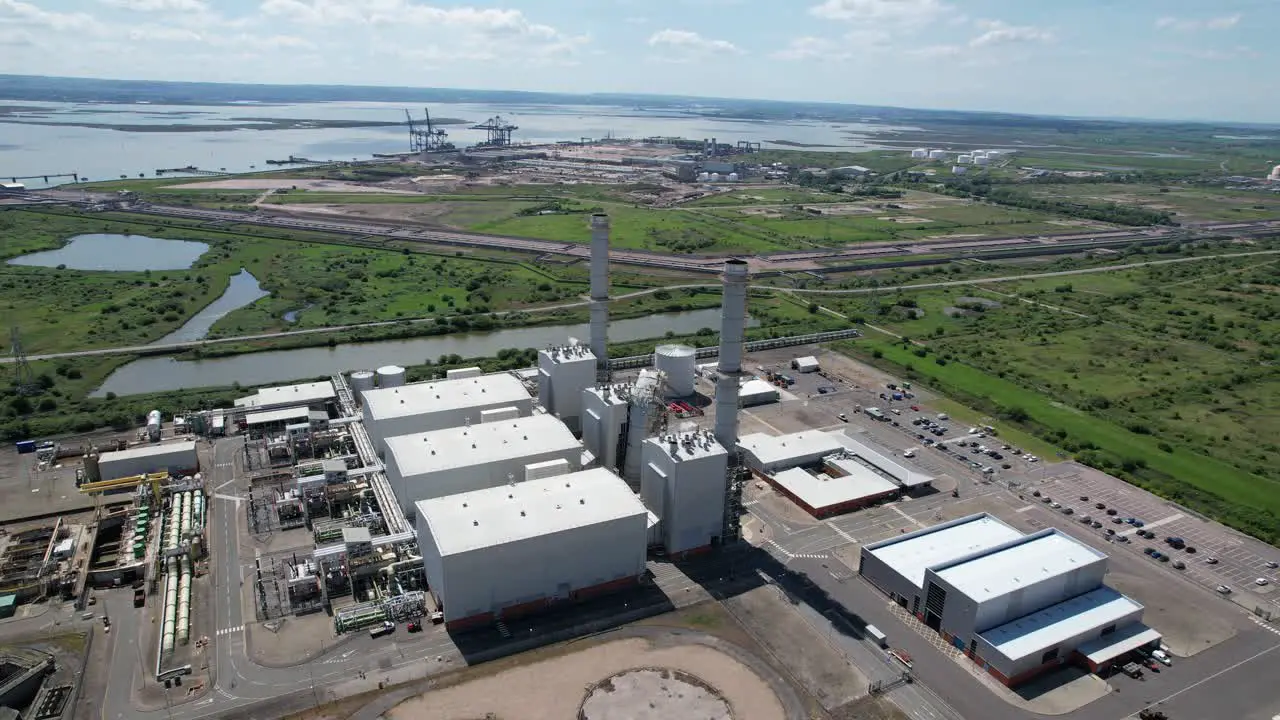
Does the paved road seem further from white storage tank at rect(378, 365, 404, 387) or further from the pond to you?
the pond

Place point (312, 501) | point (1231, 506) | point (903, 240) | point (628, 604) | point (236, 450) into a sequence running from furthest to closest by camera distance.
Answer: point (903, 240)
point (236, 450)
point (1231, 506)
point (312, 501)
point (628, 604)

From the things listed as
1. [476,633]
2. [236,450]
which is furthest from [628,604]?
[236,450]

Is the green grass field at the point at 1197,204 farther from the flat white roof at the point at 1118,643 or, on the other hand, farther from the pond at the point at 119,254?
the pond at the point at 119,254

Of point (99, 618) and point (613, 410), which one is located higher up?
point (613, 410)

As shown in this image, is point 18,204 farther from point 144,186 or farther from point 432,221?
point 432,221

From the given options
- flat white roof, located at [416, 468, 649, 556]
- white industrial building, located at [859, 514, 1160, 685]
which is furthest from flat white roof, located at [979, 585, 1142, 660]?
flat white roof, located at [416, 468, 649, 556]

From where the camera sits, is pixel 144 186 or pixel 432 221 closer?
pixel 432 221
